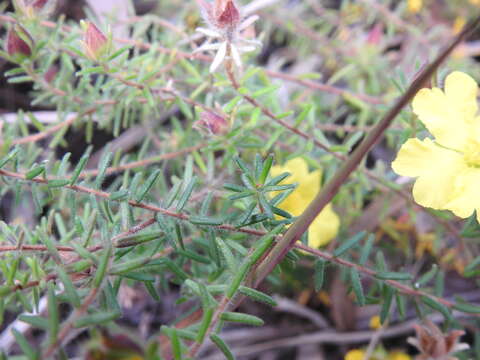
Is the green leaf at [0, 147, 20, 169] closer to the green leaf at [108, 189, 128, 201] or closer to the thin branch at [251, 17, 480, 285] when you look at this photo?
the green leaf at [108, 189, 128, 201]

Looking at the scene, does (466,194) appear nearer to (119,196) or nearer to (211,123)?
(211,123)

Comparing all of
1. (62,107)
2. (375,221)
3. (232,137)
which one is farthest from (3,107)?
(375,221)

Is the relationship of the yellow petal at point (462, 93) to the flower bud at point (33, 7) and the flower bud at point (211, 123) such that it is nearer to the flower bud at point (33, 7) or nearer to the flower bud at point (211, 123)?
the flower bud at point (211, 123)

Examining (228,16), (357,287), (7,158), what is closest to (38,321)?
(7,158)

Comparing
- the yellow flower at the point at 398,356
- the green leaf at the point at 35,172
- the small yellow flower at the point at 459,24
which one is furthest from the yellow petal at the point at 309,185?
the small yellow flower at the point at 459,24

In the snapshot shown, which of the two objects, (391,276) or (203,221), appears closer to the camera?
(203,221)
